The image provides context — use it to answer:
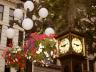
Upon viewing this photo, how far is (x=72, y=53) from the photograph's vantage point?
6387 millimetres

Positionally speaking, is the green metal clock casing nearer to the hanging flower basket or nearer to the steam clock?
the steam clock

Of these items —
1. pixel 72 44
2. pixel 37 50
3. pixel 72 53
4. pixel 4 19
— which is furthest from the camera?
pixel 4 19

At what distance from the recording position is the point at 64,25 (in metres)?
12.1

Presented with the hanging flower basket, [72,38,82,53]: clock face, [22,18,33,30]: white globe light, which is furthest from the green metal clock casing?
[22,18,33,30]: white globe light

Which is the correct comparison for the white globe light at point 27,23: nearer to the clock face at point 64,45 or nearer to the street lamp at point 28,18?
the street lamp at point 28,18

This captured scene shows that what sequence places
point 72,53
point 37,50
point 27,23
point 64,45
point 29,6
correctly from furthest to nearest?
point 29,6 < point 27,23 < point 37,50 < point 64,45 < point 72,53

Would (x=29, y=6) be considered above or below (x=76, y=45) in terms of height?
above

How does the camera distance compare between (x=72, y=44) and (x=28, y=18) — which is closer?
(x=72, y=44)

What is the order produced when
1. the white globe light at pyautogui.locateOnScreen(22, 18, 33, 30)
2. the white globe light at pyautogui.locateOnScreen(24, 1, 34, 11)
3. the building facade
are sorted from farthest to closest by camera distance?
1. the building facade
2. the white globe light at pyautogui.locateOnScreen(24, 1, 34, 11)
3. the white globe light at pyautogui.locateOnScreen(22, 18, 33, 30)

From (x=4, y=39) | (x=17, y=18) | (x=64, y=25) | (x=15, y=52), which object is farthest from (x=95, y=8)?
(x=4, y=39)

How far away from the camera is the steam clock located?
6.40 m

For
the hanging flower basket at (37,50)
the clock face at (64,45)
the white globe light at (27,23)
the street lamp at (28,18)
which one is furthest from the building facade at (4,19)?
the clock face at (64,45)

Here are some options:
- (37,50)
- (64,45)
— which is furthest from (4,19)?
(64,45)

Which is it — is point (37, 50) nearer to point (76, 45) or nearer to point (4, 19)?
point (76, 45)
